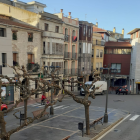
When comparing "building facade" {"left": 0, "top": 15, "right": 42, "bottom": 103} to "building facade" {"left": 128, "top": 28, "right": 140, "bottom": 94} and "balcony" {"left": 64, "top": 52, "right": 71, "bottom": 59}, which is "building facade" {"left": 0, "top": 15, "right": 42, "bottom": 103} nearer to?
"balcony" {"left": 64, "top": 52, "right": 71, "bottom": 59}

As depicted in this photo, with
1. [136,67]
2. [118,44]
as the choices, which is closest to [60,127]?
[136,67]

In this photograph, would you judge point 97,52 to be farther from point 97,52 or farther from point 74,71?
point 74,71

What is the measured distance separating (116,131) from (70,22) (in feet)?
90.7

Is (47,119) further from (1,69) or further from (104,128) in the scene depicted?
(1,69)

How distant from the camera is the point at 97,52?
4856cm

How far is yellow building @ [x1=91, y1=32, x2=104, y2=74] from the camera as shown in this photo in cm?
4769

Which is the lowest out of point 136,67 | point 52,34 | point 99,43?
point 136,67

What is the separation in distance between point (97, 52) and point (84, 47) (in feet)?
22.5

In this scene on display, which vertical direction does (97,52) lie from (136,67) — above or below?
above

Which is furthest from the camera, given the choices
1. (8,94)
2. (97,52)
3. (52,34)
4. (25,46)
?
(97,52)

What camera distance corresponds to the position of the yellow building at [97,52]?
4769 centimetres

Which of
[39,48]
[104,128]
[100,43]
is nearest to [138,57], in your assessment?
[100,43]

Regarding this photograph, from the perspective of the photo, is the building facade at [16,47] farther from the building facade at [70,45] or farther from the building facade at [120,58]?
the building facade at [120,58]

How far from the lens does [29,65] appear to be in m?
29.6
